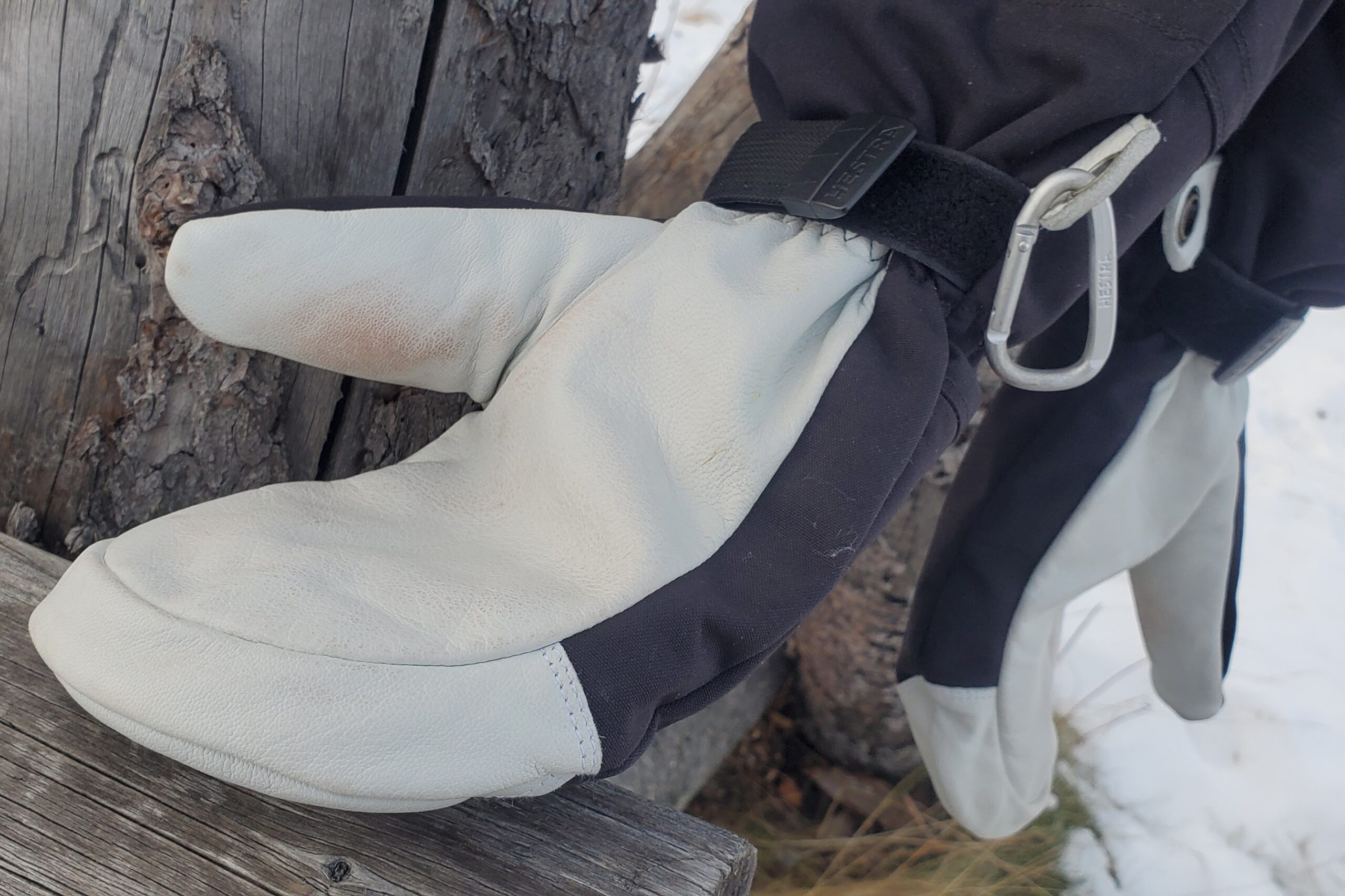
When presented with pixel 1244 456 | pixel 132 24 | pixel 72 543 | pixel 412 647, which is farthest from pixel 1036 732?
pixel 132 24

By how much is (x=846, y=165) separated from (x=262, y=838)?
0.56 m

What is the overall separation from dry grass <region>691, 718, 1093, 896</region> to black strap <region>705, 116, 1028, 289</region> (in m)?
1.22

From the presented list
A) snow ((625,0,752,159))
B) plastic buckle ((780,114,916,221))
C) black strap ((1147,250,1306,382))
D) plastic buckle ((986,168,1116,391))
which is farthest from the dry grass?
snow ((625,0,752,159))

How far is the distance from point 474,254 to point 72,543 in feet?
1.47

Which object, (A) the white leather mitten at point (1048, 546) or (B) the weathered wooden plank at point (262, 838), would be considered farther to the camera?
(A) the white leather mitten at point (1048, 546)

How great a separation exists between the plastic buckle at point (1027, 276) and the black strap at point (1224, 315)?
0.29 metres

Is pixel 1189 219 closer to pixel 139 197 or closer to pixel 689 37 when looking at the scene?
pixel 139 197

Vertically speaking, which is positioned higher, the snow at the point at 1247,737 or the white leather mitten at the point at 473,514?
the white leather mitten at the point at 473,514

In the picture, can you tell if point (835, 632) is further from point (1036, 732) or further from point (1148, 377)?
point (1148, 377)

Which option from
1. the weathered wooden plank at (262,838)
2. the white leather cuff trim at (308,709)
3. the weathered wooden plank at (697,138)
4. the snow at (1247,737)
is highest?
the weathered wooden plank at (697,138)

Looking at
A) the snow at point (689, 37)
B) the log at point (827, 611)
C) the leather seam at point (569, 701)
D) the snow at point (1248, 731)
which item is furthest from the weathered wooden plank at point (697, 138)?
the snow at point (689, 37)

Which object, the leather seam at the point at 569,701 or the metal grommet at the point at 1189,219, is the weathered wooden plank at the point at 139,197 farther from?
the metal grommet at the point at 1189,219

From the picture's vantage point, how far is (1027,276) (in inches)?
25.2

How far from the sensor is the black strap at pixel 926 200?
60 centimetres
